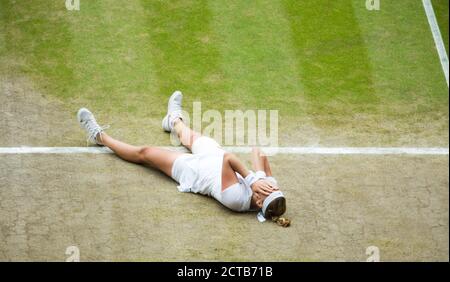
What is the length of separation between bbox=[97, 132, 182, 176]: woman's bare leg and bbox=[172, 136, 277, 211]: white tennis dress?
0.37 feet

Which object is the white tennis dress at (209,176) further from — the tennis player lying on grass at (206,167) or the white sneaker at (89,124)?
the white sneaker at (89,124)

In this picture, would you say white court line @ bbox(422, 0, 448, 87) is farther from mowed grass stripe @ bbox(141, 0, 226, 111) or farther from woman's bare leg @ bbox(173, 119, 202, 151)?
woman's bare leg @ bbox(173, 119, 202, 151)

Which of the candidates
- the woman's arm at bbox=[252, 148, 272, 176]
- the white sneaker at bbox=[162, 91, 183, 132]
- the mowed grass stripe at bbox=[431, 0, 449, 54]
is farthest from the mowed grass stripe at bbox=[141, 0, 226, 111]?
the mowed grass stripe at bbox=[431, 0, 449, 54]

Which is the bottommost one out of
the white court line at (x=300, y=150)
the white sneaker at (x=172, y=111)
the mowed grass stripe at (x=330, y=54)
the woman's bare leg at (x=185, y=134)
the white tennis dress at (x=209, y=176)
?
the white tennis dress at (x=209, y=176)

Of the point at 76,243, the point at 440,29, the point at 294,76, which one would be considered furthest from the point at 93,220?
the point at 440,29

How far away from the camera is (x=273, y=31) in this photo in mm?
11086

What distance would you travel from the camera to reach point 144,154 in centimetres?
882

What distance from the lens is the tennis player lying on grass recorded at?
800cm

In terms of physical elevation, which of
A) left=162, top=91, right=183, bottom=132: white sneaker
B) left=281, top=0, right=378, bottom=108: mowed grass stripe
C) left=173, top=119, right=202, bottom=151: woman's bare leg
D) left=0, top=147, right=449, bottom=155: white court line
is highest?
left=281, top=0, right=378, bottom=108: mowed grass stripe

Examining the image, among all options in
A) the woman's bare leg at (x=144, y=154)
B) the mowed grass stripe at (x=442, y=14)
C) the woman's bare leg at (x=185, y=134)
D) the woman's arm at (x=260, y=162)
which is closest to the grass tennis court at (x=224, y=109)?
the mowed grass stripe at (x=442, y=14)

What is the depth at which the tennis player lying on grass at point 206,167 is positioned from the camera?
8.00 m

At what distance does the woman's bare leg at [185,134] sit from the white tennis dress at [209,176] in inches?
9.2

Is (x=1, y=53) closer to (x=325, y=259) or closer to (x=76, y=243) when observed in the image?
(x=76, y=243)

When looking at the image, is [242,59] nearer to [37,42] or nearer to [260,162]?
[260,162]
